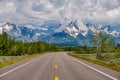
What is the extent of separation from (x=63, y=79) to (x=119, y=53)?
70.7m

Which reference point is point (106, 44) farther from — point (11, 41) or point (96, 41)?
point (11, 41)

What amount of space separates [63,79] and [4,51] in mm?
120569

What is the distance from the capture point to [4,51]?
131500mm

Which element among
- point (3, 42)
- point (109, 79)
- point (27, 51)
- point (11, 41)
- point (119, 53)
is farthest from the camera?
point (27, 51)

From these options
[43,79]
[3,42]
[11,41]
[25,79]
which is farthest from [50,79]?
[11,41]

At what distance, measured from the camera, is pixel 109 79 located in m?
14.2

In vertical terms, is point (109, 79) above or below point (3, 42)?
below

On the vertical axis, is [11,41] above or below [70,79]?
above

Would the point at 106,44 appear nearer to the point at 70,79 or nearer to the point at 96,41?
the point at 96,41

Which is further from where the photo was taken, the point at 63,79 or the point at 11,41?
the point at 11,41

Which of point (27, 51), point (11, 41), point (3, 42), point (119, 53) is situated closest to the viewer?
point (119, 53)

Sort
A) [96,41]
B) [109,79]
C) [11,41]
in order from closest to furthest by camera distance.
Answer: [109,79], [96,41], [11,41]

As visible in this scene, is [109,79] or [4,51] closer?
[109,79]

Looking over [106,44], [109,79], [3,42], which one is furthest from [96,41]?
[109,79]
